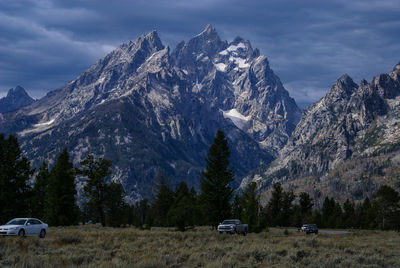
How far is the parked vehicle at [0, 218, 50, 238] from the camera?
33.2 m

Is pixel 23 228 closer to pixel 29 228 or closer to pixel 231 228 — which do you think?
pixel 29 228

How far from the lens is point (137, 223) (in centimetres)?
7981

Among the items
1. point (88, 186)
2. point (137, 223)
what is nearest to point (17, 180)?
point (88, 186)

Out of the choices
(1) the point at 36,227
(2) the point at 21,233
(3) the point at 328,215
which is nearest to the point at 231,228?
(1) the point at 36,227

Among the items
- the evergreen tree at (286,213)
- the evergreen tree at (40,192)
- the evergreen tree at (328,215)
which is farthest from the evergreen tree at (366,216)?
the evergreen tree at (40,192)

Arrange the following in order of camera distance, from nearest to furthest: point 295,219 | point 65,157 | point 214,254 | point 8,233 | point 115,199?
point 214,254
point 8,233
point 65,157
point 115,199
point 295,219

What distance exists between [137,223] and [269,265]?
2467 inches

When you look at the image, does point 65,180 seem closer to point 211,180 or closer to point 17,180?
point 17,180

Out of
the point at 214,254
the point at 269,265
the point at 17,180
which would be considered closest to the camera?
the point at 269,265

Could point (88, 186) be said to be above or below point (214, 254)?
above

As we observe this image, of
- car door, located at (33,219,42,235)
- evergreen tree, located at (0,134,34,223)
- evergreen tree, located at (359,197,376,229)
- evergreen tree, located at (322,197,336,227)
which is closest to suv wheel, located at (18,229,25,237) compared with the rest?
car door, located at (33,219,42,235)

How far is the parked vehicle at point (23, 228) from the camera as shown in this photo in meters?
33.2

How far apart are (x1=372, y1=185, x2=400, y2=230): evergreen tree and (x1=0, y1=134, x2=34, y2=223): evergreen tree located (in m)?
90.8

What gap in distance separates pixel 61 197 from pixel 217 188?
27518 mm
